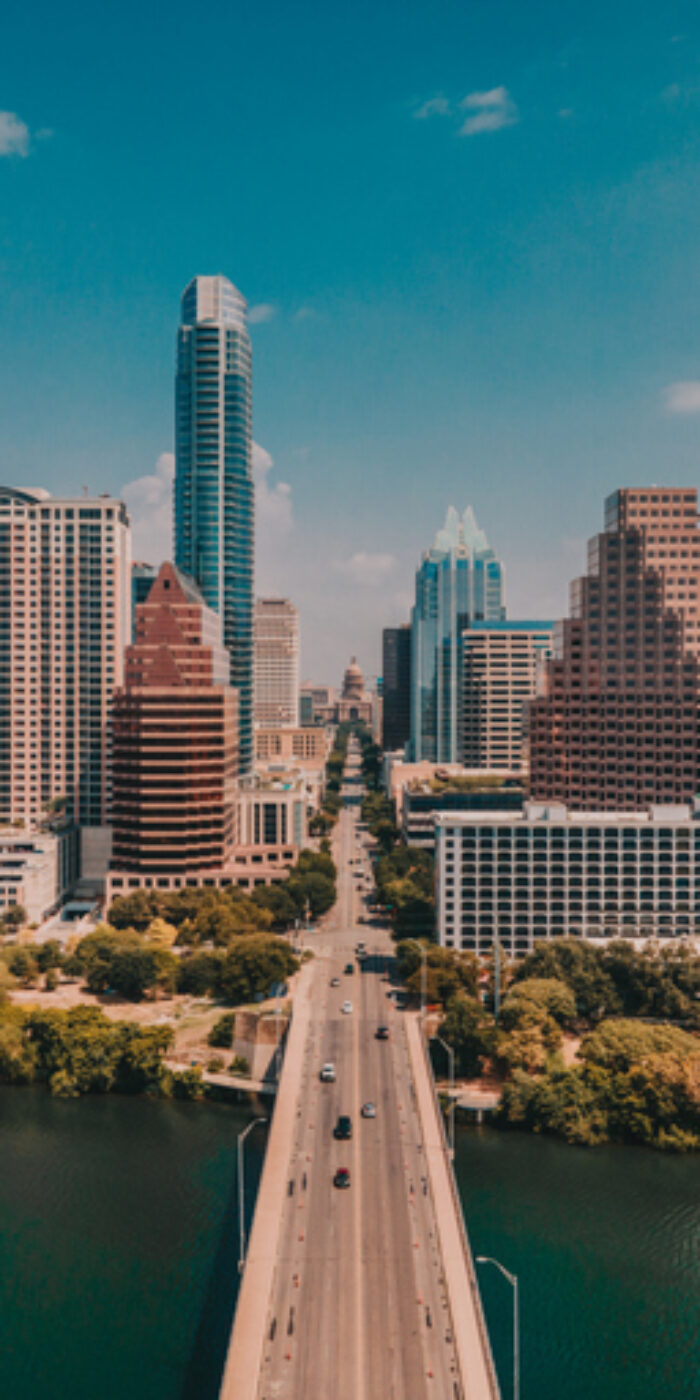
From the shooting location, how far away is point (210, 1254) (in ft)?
229

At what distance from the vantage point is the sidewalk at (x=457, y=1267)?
47.3m

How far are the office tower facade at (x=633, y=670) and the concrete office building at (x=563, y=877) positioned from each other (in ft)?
65.9

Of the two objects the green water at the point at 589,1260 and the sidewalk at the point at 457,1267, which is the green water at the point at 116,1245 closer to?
the sidewalk at the point at 457,1267

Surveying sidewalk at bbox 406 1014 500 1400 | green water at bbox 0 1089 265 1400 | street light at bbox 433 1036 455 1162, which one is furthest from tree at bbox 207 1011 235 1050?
sidewalk at bbox 406 1014 500 1400

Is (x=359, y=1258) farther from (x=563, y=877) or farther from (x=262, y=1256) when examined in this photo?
(x=563, y=877)

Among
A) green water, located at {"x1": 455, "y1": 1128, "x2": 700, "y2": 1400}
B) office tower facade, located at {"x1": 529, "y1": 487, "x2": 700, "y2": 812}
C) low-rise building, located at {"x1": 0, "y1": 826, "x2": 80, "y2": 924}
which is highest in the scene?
office tower facade, located at {"x1": 529, "y1": 487, "x2": 700, "y2": 812}

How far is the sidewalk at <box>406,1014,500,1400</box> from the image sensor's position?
155ft

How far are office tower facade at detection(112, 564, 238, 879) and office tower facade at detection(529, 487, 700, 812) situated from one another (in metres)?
53.2

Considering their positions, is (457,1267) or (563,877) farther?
(563,877)

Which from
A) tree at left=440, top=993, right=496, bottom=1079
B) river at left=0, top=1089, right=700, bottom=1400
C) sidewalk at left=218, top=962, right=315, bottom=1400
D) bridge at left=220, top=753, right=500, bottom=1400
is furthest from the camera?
tree at left=440, top=993, right=496, bottom=1079

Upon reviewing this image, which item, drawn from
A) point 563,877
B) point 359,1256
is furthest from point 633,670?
point 359,1256

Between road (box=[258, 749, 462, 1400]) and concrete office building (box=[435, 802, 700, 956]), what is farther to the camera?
concrete office building (box=[435, 802, 700, 956])

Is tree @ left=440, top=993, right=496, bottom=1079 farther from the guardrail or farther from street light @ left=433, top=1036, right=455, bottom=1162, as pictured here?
the guardrail

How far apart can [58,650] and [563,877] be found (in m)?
104
